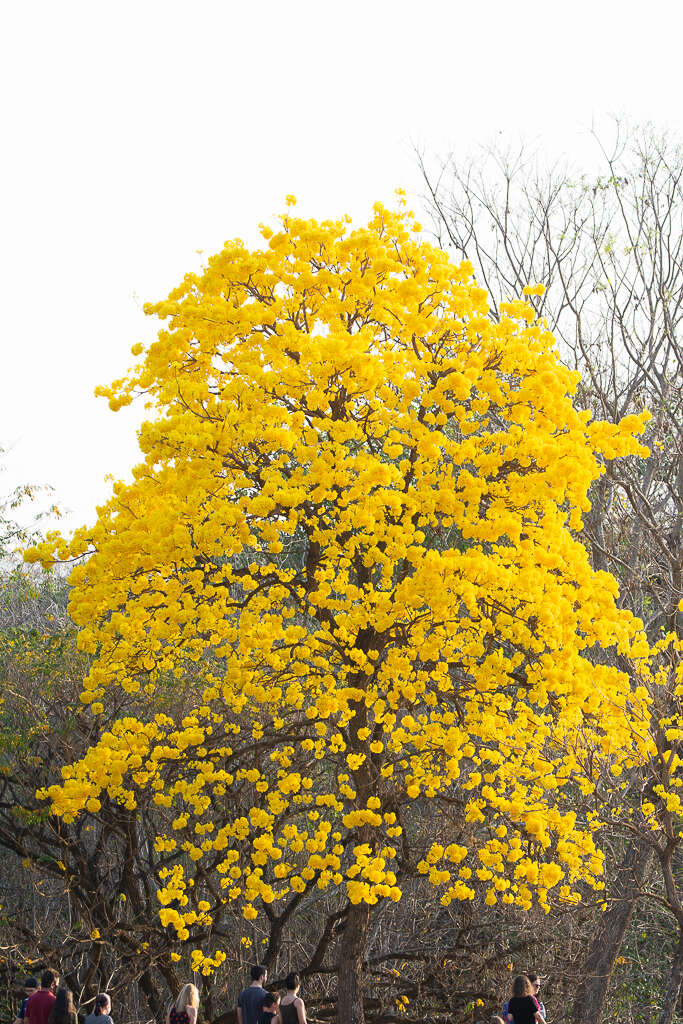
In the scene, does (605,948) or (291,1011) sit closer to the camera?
(291,1011)

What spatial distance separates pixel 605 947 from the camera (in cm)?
1120

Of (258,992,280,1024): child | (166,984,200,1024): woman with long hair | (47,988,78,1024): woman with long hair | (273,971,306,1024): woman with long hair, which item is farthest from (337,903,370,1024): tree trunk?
(47,988,78,1024): woman with long hair

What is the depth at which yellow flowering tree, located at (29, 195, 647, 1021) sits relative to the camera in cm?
770

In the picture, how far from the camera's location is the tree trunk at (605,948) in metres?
10.8

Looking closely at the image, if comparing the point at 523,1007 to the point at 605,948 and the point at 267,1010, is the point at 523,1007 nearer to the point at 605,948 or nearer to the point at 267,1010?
the point at 267,1010

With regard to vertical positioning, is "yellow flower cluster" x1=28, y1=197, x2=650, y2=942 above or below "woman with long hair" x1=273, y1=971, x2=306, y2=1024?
above

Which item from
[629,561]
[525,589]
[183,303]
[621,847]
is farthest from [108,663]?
[621,847]

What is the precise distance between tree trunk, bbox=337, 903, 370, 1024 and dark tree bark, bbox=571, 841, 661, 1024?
327cm

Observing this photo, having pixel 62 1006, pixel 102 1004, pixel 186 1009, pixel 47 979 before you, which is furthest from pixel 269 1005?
pixel 47 979

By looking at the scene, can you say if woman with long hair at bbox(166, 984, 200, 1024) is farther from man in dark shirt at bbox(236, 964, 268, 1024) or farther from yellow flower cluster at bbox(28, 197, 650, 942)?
yellow flower cluster at bbox(28, 197, 650, 942)

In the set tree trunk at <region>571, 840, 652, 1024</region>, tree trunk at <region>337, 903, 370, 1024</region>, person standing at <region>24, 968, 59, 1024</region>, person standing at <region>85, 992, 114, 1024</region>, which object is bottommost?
person standing at <region>24, 968, 59, 1024</region>

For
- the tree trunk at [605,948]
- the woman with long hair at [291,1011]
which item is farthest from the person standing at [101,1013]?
the tree trunk at [605,948]

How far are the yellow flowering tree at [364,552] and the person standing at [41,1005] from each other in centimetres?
101

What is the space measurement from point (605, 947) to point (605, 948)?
0.01m
